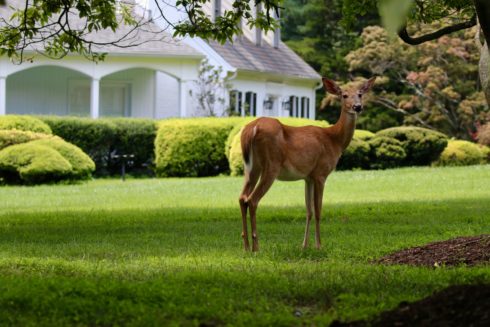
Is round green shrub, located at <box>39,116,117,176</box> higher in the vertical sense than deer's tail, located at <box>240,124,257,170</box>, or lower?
lower

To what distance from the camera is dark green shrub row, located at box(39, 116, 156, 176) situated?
103ft

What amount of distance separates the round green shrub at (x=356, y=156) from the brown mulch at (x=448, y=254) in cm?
2040

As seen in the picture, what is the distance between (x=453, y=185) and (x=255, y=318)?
18.5m

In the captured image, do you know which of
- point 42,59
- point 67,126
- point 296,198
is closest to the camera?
point 296,198

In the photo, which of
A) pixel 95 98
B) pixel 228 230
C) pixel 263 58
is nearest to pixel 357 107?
pixel 228 230

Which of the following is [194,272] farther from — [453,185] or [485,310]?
[453,185]

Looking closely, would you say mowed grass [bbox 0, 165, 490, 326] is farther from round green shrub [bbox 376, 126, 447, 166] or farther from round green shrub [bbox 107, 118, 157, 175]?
round green shrub [bbox 107, 118, 157, 175]

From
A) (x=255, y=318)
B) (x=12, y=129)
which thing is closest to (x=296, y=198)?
(x=12, y=129)

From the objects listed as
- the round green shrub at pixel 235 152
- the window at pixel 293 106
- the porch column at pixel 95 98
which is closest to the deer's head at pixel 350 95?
the round green shrub at pixel 235 152

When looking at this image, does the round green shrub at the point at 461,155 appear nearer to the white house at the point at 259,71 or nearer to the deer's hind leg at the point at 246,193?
the white house at the point at 259,71

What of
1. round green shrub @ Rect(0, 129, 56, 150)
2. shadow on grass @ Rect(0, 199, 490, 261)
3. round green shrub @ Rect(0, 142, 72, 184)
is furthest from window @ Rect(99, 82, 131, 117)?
shadow on grass @ Rect(0, 199, 490, 261)

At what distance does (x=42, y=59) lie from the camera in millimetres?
33438

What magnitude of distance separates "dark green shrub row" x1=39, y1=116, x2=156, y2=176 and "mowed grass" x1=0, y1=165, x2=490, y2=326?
25.6ft

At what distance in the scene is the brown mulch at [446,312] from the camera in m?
5.93
